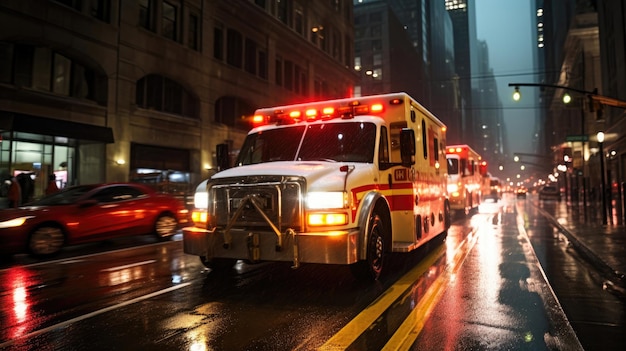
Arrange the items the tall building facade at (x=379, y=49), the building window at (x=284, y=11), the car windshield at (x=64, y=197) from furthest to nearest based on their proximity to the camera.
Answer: the tall building facade at (x=379, y=49), the building window at (x=284, y=11), the car windshield at (x=64, y=197)

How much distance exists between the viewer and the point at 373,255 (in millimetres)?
6289

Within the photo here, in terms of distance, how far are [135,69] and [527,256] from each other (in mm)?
19629

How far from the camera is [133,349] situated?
13.0 feet

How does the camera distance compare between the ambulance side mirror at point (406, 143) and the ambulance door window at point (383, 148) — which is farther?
the ambulance door window at point (383, 148)

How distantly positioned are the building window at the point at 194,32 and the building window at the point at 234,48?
→ 9.01ft

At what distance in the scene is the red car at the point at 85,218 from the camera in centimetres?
884

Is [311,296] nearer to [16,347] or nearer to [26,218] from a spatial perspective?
[16,347]

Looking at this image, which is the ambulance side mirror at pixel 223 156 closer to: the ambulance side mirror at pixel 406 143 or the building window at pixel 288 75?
the ambulance side mirror at pixel 406 143

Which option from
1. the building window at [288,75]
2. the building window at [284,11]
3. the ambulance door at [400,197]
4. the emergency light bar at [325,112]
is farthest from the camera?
the building window at [288,75]

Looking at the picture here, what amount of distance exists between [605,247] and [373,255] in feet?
21.4

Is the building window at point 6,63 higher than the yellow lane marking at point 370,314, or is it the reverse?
the building window at point 6,63

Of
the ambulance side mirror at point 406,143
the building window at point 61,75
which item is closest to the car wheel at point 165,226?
the ambulance side mirror at point 406,143

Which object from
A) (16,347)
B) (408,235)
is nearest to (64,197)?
(16,347)

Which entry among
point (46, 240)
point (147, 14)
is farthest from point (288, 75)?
point (46, 240)
